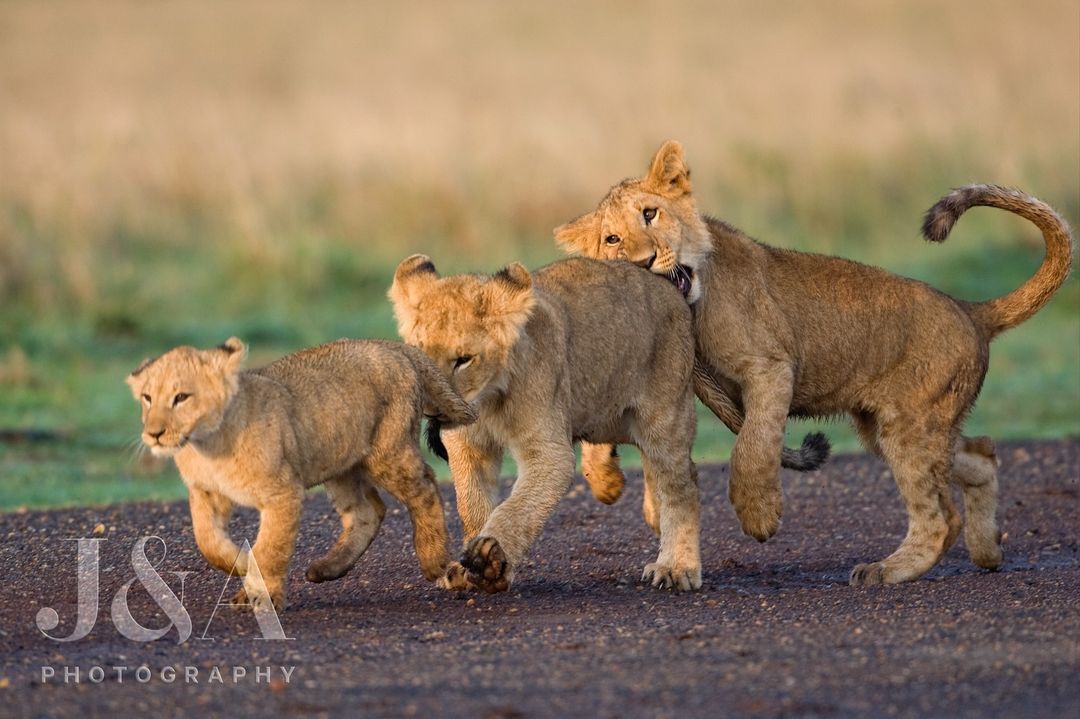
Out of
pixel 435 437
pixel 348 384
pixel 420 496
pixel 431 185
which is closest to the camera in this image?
pixel 348 384

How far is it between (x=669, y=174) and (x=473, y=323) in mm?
1705

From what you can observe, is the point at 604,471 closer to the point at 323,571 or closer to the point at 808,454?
the point at 808,454

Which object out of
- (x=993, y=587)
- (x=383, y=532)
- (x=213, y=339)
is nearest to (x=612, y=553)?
(x=383, y=532)

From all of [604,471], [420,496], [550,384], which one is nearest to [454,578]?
[420,496]

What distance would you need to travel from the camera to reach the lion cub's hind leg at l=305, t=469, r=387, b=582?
6.87 metres

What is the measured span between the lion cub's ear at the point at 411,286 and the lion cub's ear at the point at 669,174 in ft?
4.93

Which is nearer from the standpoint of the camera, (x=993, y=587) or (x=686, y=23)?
(x=993, y=587)

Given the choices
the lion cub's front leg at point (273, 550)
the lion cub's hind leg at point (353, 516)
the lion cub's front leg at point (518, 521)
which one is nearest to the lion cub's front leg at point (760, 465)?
the lion cub's front leg at point (518, 521)

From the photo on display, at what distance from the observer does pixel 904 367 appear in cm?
796

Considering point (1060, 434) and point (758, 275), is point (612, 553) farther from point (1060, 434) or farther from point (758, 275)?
point (1060, 434)

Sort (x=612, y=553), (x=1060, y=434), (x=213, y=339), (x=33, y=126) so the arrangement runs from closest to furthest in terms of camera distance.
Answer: (x=612, y=553), (x=1060, y=434), (x=213, y=339), (x=33, y=126)

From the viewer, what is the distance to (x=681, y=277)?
7758 millimetres

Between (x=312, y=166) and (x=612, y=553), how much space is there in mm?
12661

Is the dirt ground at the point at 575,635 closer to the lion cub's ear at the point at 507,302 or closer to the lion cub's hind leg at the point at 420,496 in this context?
the lion cub's hind leg at the point at 420,496
